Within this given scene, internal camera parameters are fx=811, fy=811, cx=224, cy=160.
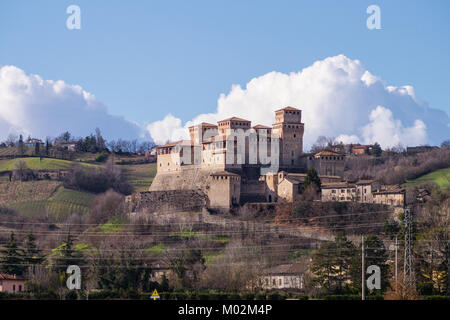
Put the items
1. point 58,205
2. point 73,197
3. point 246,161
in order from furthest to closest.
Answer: point 73,197 < point 58,205 < point 246,161

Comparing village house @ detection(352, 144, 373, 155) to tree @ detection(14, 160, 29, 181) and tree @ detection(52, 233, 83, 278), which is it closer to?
tree @ detection(14, 160, 29, 181)

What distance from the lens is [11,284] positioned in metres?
53.7

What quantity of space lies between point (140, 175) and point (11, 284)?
56801 millimetres

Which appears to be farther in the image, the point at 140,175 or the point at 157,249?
the point at 140,175

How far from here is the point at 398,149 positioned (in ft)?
414

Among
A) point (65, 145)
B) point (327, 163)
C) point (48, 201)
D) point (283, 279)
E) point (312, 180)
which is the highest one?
point (65, 145)

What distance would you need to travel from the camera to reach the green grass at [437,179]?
3479 inches

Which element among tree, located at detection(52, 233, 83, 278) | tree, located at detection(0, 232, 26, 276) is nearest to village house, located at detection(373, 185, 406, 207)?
tree, located at detection(52, 233, 83, 278)

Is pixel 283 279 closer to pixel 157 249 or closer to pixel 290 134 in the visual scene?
pixel 157 249

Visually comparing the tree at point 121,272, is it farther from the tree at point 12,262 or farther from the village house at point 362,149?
the village house at point 362,149

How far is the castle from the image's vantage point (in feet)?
246

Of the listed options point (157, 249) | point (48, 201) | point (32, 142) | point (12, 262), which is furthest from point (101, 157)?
point (12, 262)

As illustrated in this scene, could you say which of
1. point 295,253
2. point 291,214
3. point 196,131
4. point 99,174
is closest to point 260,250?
point 295,253
